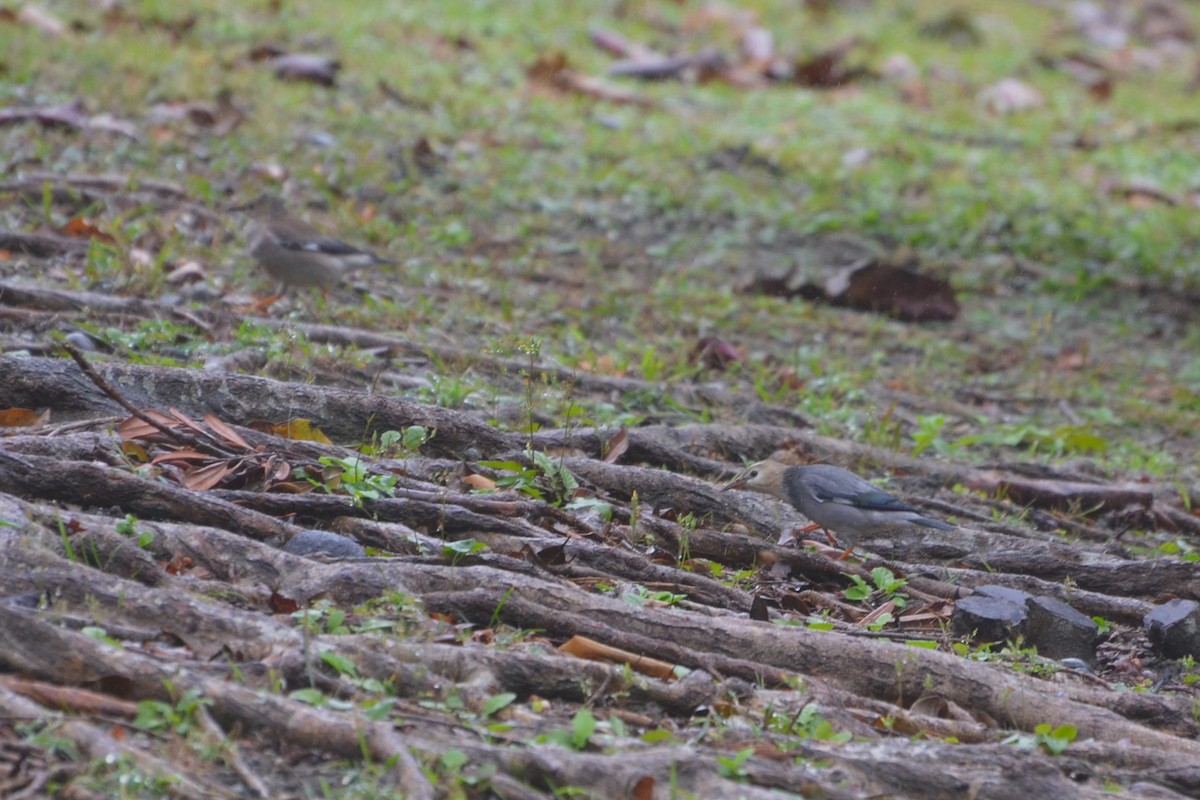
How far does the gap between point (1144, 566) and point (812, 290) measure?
4.01 meters

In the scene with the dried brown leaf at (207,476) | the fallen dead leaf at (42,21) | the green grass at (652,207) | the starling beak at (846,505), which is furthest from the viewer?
the fallen dead leaf at (42,21)

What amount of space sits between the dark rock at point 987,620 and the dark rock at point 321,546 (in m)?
1.77

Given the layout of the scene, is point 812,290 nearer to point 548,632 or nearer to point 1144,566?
point 1144,566

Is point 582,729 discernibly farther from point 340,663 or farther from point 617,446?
point 617,446

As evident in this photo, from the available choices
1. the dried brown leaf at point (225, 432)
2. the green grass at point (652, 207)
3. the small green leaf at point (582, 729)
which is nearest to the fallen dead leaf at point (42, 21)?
the green grass at point (652, 207)

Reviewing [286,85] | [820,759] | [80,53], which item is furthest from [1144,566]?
[80,53]

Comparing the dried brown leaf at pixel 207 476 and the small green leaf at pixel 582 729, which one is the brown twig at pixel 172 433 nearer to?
the dried brown leaf at pixel 207 476

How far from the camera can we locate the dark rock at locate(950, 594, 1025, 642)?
4.29 meters

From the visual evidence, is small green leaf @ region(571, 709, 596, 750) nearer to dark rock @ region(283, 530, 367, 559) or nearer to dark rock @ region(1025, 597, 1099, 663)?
dark rock @ region(283, 530, 367, 559)

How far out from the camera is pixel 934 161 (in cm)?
1113

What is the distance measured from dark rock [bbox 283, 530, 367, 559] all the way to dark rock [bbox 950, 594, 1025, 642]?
177 cm

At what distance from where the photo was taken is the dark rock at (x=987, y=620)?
14.1 ft

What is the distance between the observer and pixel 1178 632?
4422mm

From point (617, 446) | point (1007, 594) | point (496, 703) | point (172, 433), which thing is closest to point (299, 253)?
point (617, 446)
